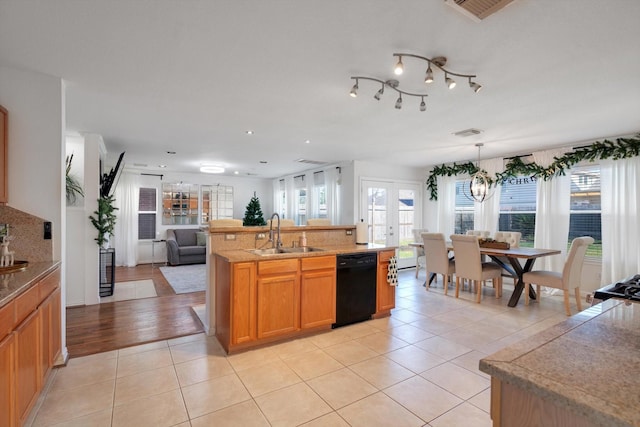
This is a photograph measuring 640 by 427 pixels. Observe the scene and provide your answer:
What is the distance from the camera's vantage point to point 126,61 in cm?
226

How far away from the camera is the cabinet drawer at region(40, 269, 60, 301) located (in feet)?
6.81

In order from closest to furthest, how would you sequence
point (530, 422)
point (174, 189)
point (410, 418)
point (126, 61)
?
point (530, 422) → point (410, 418) → point (126, 61) → point (174, 189)

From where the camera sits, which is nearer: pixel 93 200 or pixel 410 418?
A: pixel 410 418

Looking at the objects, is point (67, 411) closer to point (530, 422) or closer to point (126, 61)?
point (126, 61)

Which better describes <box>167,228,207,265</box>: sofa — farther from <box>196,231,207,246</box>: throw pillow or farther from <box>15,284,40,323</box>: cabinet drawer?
<box>15,284,40,323</box>: cabinet drawer

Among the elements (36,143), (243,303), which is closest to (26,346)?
(243,303)

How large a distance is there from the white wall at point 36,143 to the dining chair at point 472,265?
469cm

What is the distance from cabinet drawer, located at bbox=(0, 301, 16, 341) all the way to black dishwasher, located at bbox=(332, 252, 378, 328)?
2.52m

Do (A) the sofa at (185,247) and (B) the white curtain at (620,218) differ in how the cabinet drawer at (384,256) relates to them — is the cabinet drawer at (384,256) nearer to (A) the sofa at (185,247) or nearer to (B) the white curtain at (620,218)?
(B) the white curtain at (620,218)

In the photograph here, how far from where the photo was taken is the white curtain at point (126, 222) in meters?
7.12

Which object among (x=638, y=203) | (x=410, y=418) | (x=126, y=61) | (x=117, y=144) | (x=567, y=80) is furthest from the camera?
(x=117, y=144)

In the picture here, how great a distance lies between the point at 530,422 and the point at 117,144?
5.79 metres

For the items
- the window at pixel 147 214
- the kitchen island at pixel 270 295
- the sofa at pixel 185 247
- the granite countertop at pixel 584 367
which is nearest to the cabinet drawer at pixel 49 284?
the kitchen island at pixel 270 295

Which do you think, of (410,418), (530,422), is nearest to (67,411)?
(410,418)
